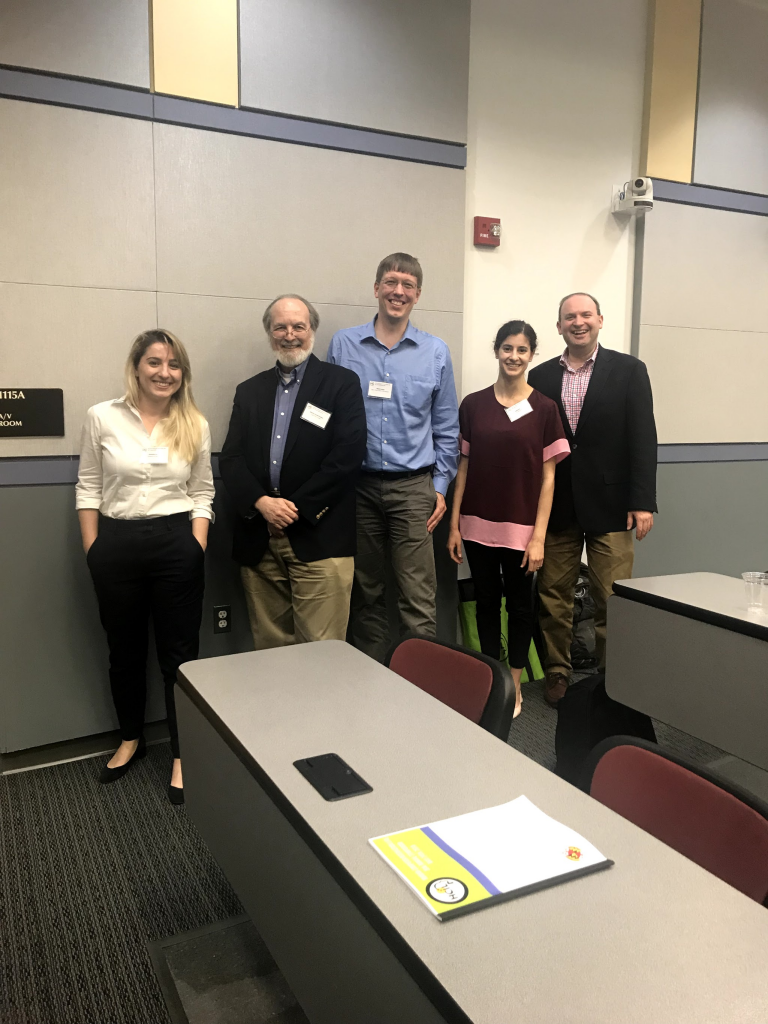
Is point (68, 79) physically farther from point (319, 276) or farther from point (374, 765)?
point (374, 765)

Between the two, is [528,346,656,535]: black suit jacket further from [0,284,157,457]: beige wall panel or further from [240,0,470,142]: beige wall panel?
[0,284,157,457]: beige wall panel

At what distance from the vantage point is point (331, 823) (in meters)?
1.11

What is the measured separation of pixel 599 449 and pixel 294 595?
4.87 ft

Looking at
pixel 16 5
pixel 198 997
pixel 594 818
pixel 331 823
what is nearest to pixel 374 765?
pixel 331 823

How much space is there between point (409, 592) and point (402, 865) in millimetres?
2113

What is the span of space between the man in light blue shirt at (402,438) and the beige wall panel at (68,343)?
0.85m

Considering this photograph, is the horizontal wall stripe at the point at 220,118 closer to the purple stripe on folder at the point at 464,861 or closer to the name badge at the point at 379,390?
the name badge at the point at 379,390

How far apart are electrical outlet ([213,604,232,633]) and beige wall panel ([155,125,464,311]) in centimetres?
132

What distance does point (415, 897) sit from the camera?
3.11 ft

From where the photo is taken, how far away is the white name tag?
2.50 m

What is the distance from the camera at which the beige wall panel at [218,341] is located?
293 cm

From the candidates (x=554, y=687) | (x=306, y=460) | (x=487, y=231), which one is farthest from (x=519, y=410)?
(x=554, y=687)

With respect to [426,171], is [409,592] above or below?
below

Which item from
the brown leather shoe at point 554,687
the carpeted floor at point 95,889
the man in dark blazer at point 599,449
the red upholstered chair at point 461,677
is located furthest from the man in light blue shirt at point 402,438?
the red upholstered chair at point 461,677
